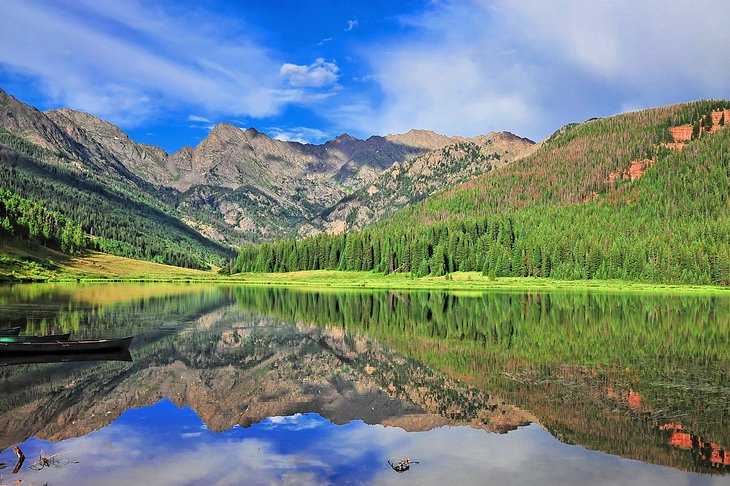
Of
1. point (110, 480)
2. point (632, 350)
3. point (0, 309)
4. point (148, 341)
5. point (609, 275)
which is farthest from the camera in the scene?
point (609, 275)

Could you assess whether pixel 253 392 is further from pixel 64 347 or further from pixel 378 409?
pixel 64 347

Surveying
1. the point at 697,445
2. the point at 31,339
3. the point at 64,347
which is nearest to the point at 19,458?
the point at 64,347

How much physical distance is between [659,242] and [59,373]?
195m

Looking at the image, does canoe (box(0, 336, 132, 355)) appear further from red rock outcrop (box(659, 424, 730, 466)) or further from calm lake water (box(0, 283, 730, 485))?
red rock outcrop (box(659, 424, 730, 466))

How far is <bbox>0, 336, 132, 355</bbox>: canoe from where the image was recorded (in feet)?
131

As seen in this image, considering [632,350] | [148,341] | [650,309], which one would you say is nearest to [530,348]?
[632,350]

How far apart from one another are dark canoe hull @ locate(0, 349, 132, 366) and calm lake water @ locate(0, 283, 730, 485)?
38.4 inches

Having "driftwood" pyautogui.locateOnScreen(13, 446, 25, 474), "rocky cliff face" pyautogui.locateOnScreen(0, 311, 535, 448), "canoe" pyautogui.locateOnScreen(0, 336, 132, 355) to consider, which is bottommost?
"rocky cliff face" pyautogui.locateOnScreen(0, 311, 535, 448)

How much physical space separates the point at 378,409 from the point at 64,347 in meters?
25.9

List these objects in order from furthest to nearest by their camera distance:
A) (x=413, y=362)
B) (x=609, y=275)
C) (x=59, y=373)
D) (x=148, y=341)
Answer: (x=609, y=275) < (x=148, y=341) < (x=413, y=362) < (x=59, y=373)

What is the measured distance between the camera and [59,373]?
35.8 meters

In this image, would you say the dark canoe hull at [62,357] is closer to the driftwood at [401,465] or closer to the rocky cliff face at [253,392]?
the rocky cliff face at [253,392]

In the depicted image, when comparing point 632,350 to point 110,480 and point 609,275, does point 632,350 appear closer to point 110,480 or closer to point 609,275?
point 110,480

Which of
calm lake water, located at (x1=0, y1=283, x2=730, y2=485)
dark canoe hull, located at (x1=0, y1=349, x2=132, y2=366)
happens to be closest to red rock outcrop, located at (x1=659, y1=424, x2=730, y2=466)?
calm lake water, located at (x1=0, y1=283, x2=730, y2=485)
